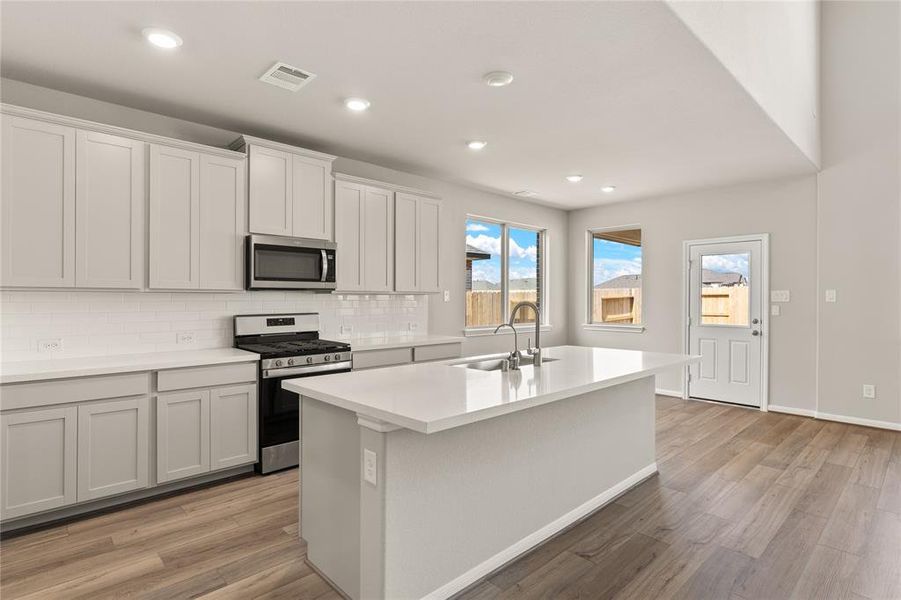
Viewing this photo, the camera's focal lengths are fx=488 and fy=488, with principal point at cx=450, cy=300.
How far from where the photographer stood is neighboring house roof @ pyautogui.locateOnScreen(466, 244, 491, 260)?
600 cm

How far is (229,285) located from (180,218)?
565 mm

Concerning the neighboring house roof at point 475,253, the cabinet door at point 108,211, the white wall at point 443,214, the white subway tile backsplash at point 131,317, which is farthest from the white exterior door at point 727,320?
the cabinet door at point 108,211

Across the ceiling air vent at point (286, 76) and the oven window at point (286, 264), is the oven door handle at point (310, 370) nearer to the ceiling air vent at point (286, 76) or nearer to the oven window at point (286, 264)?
the oven window at point (286, 264)

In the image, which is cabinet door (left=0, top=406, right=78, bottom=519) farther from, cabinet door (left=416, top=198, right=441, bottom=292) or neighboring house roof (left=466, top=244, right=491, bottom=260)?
neighboring house roof (left=466, top=244, right=491, bottom=260)

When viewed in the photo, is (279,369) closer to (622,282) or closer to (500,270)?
(500,270)

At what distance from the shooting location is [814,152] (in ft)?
15.8

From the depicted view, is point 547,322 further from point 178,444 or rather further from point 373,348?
point 178,444

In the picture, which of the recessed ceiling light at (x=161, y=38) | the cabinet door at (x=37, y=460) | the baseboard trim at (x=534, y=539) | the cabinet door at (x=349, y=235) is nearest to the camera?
the baseboard trim at (x=534, y=539)

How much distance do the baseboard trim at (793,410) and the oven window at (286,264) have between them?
506 centimetres

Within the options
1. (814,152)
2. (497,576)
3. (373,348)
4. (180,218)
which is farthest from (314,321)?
(814,152)

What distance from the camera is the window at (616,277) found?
674 centimetres

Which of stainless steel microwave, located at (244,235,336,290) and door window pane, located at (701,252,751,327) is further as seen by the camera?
door window pane, located at (701,252,751,327)

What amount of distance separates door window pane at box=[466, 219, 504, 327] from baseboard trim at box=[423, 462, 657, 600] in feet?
10.0

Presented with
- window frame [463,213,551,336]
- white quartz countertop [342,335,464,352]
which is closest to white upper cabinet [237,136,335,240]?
white quartz countertop [342,335,464,352]
